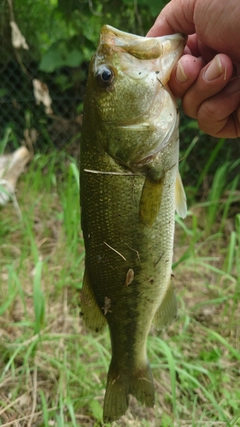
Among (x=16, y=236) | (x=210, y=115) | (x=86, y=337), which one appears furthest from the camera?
(x=16, y=236)

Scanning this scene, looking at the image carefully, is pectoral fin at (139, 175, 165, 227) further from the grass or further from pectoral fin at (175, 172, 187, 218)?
the grass

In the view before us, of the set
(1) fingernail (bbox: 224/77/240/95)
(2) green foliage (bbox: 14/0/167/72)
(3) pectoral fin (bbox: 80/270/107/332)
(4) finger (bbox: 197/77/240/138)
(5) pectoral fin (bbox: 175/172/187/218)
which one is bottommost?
(2) green foliage (bbox: 14/0/167/72)

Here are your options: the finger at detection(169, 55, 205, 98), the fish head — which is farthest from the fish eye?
the finger at detection(169, 55, 205, 98)

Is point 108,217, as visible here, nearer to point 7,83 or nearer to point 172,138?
point 172,138

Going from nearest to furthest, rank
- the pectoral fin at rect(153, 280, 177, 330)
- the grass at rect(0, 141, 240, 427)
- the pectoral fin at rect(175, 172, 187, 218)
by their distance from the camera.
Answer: the pectoral fin at rect(175, 172, 187, 218) → the pectoral fin at rect(153, 280, 177, 330) → the grass at rect(0, 141, 240, 427)

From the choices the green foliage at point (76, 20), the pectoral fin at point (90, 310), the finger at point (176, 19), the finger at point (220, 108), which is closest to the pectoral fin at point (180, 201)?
the finger at point (220, 108)

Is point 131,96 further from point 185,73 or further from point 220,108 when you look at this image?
point 220,108

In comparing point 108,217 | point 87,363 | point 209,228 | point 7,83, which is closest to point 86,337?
point 87,363

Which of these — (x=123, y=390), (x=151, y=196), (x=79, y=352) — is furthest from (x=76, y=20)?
(x=123, y=390)
